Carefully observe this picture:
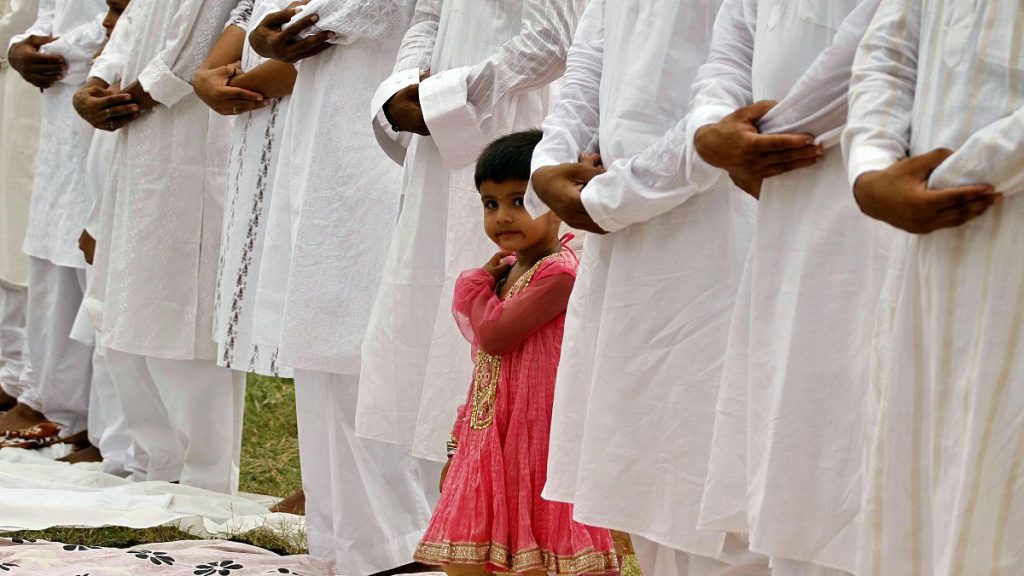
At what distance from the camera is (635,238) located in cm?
356

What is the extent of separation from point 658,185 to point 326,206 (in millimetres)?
1864

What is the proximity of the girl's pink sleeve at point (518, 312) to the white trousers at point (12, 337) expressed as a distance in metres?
4.82

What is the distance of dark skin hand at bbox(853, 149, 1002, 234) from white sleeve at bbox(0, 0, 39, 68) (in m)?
6.55

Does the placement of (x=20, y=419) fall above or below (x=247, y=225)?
below

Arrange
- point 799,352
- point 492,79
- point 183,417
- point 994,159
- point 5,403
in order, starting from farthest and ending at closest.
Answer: point 5,403, point 183,417, point 492,79, point 799,352, point 994,159

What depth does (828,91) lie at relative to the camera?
3.00 metres

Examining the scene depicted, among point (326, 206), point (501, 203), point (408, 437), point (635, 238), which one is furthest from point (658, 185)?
point (326, 206)

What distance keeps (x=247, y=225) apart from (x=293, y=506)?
1120 mm

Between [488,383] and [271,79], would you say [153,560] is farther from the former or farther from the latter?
[271,79]

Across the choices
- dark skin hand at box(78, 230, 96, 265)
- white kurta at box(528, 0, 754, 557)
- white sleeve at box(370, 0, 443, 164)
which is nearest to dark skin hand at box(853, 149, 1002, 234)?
white kurta at box(528, 0, 754, 557)

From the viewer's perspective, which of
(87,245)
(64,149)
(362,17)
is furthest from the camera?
(64,149)

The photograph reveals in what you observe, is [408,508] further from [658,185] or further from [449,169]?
[658,185]

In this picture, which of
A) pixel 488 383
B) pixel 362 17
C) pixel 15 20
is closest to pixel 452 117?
pixel 362 17

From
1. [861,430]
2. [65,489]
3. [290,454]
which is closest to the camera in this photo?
[861,430]
